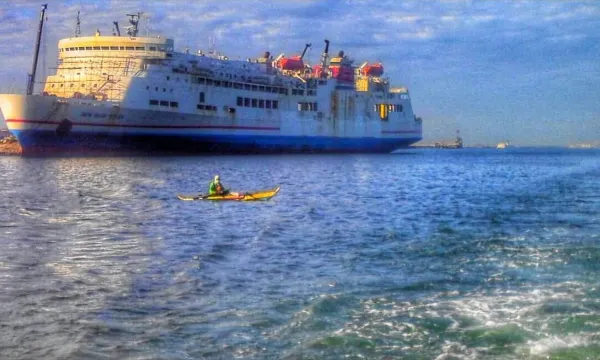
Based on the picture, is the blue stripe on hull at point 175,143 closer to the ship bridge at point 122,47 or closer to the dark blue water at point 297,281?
the ship bridge at point 122,47

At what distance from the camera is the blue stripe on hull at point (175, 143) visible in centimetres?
6000

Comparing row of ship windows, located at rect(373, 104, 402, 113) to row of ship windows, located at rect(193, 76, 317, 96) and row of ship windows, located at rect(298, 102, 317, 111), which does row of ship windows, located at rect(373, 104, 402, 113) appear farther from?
row of ship windows, located at rect(193, 76, 317, 96)

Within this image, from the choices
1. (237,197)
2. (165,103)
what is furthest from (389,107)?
(237,197)

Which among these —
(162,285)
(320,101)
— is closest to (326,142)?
(320,101)

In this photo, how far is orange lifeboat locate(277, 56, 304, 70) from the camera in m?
86.8

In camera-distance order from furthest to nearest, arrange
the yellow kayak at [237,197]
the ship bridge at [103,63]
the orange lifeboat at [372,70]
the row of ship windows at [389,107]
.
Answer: the orange lifeboat at [372,70] → the row of ship windows at [389,107] → the ship bridge at [103,63] → the yellow kayak at [237,197]

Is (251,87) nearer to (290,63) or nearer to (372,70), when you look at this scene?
(290,63)

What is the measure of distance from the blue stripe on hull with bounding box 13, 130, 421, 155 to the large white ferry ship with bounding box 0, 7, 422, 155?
11 centimetres

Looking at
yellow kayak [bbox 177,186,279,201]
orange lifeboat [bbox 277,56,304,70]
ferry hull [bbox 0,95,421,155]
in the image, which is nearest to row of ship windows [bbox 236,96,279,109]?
ferry hull [bbox 0,95,421,155]

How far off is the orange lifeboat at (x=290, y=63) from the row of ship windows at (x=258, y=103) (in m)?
9.87

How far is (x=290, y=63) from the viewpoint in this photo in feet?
285

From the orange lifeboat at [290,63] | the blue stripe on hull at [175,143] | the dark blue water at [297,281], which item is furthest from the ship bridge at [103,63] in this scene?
the dark blue water at [297,281]

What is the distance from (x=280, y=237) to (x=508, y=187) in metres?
24.3

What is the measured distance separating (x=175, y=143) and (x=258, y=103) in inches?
488
